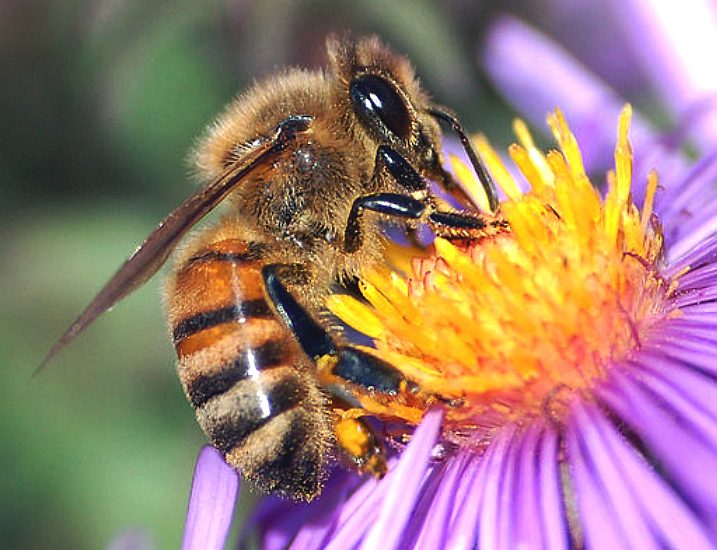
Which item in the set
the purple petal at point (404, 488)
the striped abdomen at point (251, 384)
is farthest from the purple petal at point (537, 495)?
the striped abdomen at point (251, 384)

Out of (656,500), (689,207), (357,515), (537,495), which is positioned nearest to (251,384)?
(357,515)

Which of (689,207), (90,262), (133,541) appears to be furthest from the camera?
(90,262)

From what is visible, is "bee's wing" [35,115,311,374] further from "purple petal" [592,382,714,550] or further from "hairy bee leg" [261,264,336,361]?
"purple petal" [592,382,714,550]

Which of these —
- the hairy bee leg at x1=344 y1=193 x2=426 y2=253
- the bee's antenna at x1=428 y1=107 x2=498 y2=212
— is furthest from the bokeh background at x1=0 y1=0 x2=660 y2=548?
the hairy bee leg at x1=344 y1=193 x2=426 y2=253

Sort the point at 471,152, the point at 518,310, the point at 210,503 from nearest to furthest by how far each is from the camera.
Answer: the point at 518,310 < the point at 210,503 < the point at 471,152

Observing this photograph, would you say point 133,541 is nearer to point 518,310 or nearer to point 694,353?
point 518,310

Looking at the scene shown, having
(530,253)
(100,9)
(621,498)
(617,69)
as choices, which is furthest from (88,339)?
(621,498)

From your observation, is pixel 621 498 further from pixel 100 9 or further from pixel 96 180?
pixel 96 180
